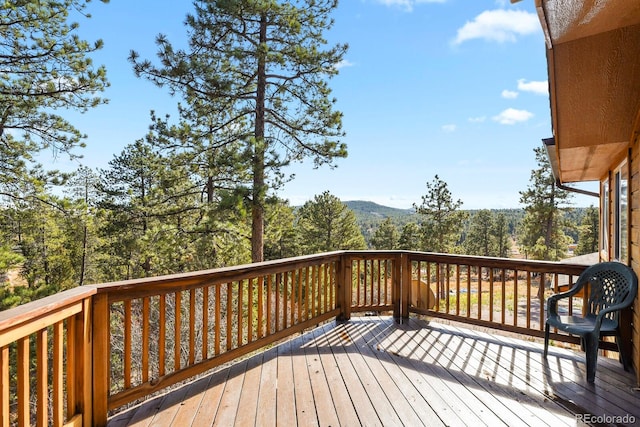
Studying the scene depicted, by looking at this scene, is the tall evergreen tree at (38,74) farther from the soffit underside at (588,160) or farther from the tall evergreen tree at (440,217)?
the tall evergreen tree at (440,217)

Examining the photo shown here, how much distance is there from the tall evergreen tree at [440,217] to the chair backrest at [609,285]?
19915 mm

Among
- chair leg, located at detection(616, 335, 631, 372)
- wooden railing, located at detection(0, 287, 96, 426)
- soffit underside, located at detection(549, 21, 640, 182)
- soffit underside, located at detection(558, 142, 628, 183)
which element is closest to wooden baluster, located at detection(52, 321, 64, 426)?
wooden railing, located at detection(0, 287, 96, 426)

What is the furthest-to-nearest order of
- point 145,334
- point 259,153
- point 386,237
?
point 386,237, point 259,153, point 145,334

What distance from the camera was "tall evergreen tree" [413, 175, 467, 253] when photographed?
22750 mm

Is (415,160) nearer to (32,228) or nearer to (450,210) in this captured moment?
(450,210)

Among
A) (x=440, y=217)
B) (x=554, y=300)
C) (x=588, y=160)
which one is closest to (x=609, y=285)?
(x=554, y=300)

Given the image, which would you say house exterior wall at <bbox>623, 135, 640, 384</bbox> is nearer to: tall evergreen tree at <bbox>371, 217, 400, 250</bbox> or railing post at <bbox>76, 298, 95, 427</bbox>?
railing post at <bbox>76, 298, 95, 427</bbox>

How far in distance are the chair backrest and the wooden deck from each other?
1.79ft

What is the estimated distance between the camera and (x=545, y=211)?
22109mm

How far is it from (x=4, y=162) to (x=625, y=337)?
494 inches

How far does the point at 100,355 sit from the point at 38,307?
0.65 metres

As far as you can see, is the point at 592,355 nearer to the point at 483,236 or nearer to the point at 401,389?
the point at 401,389

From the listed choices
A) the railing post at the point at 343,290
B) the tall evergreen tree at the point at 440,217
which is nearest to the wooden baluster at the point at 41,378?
the railing post at the point at 343,290

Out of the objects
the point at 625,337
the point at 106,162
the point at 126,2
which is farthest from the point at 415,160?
the point at 625,337
